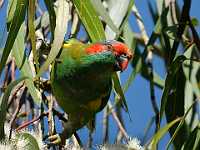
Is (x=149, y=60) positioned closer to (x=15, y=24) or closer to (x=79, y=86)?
(x=79, y=86)

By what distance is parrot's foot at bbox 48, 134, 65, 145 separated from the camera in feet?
4.38

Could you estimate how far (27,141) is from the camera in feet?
3.93

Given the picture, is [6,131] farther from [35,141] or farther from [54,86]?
[54,86]

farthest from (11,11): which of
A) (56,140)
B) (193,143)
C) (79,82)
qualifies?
(193,143)

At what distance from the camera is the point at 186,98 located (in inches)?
79.7

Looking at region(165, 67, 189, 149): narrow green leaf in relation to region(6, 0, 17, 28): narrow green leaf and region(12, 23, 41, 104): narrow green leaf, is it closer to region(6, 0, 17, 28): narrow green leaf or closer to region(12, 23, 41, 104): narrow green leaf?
region(12, 23, 41, 104): narrow green leaf

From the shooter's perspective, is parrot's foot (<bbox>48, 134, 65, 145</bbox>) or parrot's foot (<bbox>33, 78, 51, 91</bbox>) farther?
parrot's foot (<bbox>33, 78, 51, 91</bbox>)

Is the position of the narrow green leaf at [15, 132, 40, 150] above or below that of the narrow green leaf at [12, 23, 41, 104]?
below

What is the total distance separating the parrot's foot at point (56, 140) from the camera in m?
1.34

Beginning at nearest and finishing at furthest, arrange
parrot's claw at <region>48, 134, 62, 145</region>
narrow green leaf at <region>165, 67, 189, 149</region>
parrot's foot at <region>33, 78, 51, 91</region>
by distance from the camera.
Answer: parrot's claw at <region>48, 134, 62, 145</region>, parrot's foot at <region>33, 78, 51, 91</region>, narrow green leaf at <region>165, 67, 189, 149</region>

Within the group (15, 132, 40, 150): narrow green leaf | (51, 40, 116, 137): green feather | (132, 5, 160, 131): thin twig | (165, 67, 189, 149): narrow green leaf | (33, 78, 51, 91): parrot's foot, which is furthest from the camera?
(132, 5, 160, 131): thin twig

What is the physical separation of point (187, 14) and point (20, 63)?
0.77 m

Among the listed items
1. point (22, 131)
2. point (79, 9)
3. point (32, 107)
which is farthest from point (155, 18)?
point (22, 131)

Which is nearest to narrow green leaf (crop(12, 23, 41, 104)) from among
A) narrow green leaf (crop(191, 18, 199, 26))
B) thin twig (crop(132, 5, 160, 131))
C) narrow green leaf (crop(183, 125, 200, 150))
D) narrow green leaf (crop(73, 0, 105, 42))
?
narrow green leaf (crop(73, 0, 105, 42))
